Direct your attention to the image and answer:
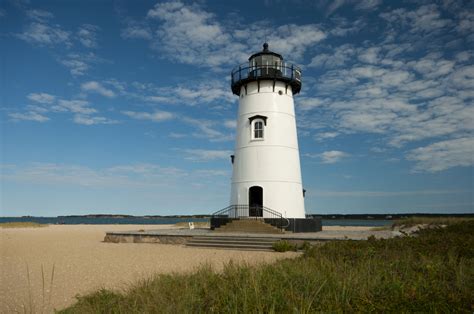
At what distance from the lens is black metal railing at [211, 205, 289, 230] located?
2038 centimetres

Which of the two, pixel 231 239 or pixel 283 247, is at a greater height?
pixel 231 239

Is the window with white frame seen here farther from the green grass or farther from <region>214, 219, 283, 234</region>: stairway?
the green grass

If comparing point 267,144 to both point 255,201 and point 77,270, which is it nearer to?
point 255,201

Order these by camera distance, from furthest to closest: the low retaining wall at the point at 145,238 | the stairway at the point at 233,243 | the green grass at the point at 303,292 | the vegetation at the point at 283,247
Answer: the low retaining wall at the point at 145,238 → the stairway at the point at 233,243 → the vegetation at the point at 283,247 → the green grass at the point at 303,292

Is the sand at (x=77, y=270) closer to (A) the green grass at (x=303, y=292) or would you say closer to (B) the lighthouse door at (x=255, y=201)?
(A) the green grass at (x=303, y=292)

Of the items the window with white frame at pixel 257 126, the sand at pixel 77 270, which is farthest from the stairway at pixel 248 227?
the window with white frame at pixel 257 126

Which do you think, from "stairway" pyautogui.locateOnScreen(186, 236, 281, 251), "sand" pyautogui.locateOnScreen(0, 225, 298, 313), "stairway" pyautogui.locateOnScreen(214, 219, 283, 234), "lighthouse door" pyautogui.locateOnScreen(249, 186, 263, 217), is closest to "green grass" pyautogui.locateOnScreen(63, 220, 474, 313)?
"sand" pyautogui.locateOnScreen(0, 225, 298, 313)

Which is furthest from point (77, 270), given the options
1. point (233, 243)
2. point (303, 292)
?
point (303, 292)

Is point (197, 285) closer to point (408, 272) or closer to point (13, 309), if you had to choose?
point (13, 309)

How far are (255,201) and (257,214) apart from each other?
3.01 ft

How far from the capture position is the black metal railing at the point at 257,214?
66.8ft

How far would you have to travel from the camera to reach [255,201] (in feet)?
73.2

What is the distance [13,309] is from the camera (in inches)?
271

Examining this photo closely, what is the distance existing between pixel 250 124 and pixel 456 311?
1793cm
